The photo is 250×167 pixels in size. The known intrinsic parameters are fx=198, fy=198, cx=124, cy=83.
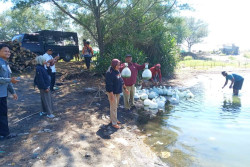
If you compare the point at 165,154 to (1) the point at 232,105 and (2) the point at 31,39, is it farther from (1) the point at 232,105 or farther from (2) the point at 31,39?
(2) the point at 31,39

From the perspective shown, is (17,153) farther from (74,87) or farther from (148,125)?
(74,87)

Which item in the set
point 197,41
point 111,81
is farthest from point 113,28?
point 197,41

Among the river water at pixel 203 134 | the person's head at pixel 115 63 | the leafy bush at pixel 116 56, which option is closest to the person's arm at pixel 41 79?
the person's head at pixel 115 63

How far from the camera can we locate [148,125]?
5262mm

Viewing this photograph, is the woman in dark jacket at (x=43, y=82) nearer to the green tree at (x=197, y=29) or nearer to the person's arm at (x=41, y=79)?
the person's arm at (x=41, y=79)

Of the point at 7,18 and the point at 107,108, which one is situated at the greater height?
the point at 7,18

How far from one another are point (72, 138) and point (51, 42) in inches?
380

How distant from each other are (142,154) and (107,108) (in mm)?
2682

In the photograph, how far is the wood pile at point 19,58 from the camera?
9.75m

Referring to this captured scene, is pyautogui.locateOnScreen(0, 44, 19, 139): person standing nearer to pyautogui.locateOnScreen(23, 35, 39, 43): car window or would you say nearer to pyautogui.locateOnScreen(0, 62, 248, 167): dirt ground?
pyautogui.locateOnScreen(0, 62, 248, 167): dirt ground

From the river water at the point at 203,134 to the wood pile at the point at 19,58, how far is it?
7.76 metres

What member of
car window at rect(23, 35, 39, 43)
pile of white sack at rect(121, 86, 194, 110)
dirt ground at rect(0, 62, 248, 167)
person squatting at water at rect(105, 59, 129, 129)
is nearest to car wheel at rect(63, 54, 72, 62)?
car window at rect(23, 35, 39, 43)

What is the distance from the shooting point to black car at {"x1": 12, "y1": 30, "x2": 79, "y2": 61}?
11820 mm

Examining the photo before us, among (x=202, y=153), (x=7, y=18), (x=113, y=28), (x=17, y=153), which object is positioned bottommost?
(x=202, y=153)
